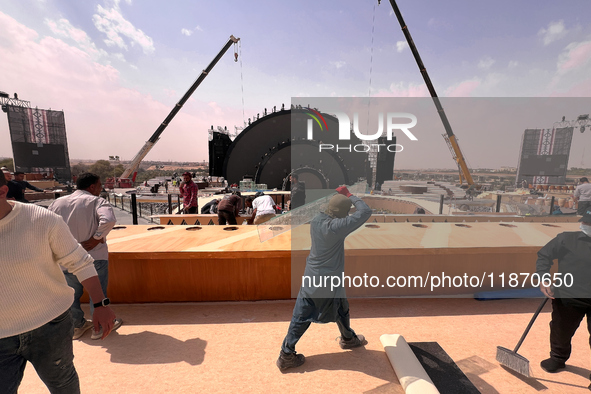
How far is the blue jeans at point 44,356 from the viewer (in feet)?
4.22

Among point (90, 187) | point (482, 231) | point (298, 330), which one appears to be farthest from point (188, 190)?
point (482, 231)

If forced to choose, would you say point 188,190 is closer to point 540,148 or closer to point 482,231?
point 482,231

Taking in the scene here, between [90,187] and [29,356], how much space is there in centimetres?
179

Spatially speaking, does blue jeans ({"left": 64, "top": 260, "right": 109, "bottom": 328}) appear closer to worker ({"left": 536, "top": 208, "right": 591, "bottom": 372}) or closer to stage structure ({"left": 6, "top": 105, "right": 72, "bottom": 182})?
worker ({"left": 536, "top": 208, "right": 591, "bottom": 372})

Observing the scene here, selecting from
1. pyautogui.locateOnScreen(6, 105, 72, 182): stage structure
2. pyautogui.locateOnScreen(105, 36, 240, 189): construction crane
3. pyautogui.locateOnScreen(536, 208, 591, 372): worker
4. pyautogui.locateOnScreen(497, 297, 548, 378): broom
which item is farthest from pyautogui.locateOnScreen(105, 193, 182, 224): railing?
pyautogui.locateOnScreen(6, 105, 72, 182): stage structure

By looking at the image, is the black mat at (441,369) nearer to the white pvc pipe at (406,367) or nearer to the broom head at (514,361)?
the white pvc pipe at (406,367)

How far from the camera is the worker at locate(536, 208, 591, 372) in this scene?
7.02 feet

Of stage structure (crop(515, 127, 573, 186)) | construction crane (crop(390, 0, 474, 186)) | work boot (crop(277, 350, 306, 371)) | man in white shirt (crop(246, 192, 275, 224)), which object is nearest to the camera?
work boot (crop(277, 350, 306, 371))

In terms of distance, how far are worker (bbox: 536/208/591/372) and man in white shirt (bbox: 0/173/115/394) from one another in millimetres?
3806

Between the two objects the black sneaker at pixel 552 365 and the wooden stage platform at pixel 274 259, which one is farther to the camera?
the wooden stage platform at pixel 274 259

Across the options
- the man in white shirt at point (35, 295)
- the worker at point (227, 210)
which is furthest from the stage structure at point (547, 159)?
the man in white shirt at point (35, 295)

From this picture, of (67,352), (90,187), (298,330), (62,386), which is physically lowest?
(298,330)

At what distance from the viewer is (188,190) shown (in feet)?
23.9

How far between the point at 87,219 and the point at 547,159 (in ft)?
139
